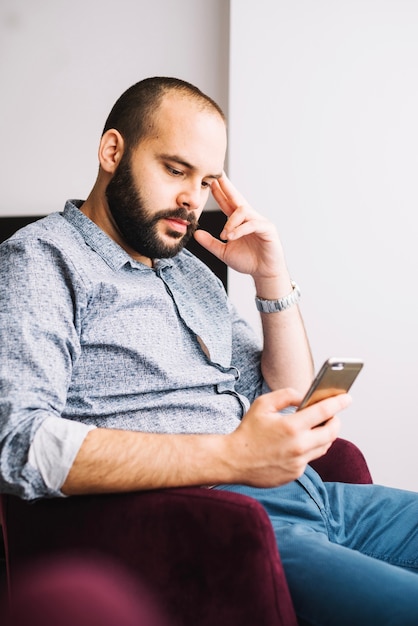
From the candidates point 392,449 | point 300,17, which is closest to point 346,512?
point 392,449

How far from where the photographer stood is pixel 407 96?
2.62 meters

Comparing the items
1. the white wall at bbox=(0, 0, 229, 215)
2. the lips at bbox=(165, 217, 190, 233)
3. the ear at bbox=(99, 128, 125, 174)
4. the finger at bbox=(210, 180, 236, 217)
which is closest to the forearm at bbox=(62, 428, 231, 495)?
the lips at bbox=(165, 217, 190, 233)

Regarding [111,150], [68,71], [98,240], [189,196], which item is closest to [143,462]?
[98,240]

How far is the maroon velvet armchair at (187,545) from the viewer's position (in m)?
0.99

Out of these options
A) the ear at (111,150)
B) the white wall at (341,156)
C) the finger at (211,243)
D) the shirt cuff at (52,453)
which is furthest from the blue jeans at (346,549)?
the white wall at (341,156)

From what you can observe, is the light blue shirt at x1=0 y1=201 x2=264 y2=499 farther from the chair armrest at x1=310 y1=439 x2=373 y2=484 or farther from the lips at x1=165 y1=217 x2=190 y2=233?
the chair armrest at x1=310 y1=439 x2=373 y2=484

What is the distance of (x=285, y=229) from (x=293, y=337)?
980 mm

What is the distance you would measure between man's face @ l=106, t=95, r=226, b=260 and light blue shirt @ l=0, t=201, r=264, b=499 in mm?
68

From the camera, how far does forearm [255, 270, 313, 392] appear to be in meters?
1.70

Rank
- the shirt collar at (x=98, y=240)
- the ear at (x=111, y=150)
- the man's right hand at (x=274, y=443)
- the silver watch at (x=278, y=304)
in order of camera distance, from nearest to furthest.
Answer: the man's right hand at (x=274, y=443) → the shirt collar at (x=98, y=240) → the ear at (x=111, y=150) → the silver watch at (x=278, y=304)

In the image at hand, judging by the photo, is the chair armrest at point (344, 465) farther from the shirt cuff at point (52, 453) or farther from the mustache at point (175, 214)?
the shirt cuff at point (52, 453)

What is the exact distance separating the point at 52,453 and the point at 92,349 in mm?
297

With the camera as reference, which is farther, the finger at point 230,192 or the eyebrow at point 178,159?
the finger at point 230,192

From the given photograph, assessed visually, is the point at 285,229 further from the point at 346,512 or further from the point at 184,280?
the point at 346,512
